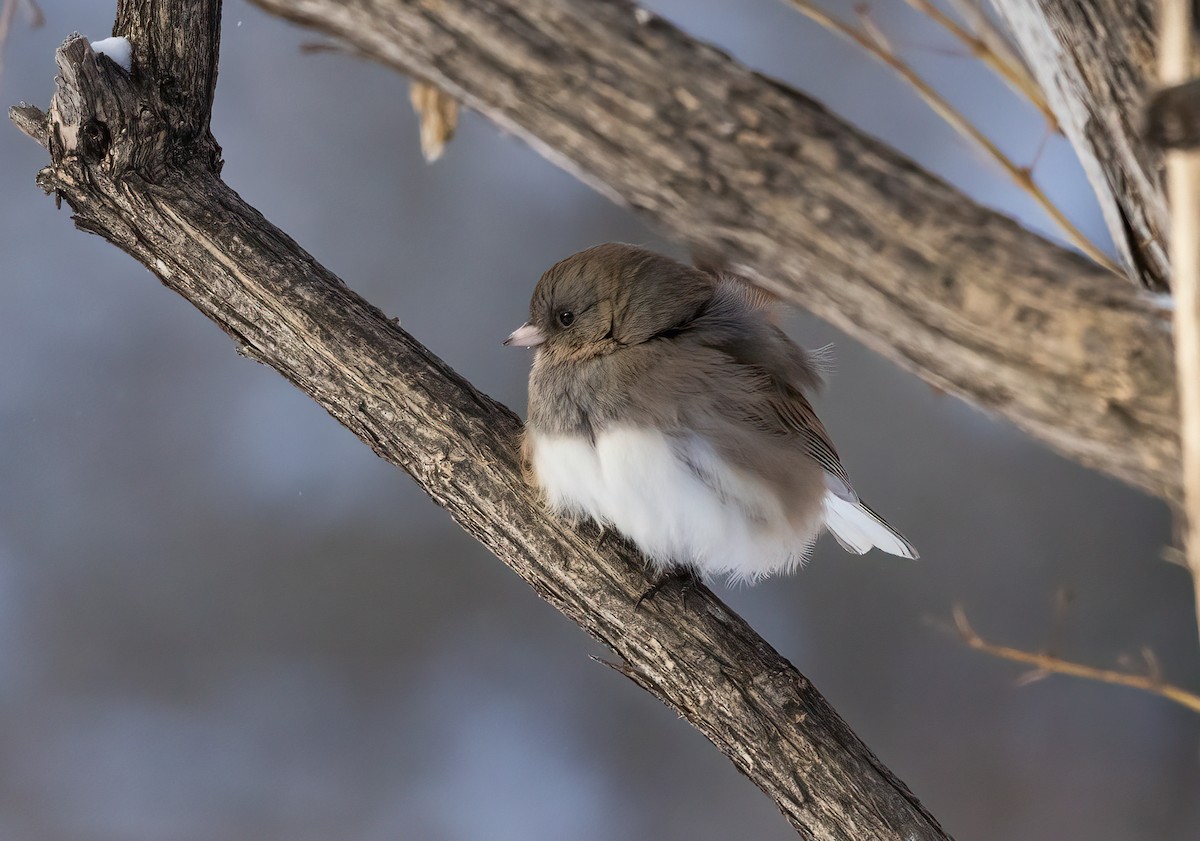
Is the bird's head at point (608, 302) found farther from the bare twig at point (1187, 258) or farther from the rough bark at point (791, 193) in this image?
the bare twig at point (1187, 258)

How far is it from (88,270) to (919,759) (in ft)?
6.84

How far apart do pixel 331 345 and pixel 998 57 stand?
2.75 ft

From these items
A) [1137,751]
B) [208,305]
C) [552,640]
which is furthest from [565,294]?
[1137,751]

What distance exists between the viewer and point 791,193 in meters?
0.74

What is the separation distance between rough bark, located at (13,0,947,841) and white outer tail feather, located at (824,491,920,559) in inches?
13.3

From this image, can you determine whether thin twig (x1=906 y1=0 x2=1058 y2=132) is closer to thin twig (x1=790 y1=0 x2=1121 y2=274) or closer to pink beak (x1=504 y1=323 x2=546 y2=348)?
thin twig (x1=790 y1=0 x2=1121 y2=274)

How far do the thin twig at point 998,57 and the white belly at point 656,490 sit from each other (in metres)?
0.54

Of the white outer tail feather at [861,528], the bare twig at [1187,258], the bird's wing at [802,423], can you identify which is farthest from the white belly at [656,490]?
the bare twig at [1187,258]

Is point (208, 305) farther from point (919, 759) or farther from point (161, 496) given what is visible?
point (919, 759)

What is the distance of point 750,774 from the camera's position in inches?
50.0

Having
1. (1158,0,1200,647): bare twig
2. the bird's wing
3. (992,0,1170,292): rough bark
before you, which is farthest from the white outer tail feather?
(1158,0,1200,647): bare twig

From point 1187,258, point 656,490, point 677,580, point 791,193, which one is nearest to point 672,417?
point 656,490

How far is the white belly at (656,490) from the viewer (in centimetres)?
130

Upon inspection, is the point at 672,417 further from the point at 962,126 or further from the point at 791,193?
the point at 791,193
